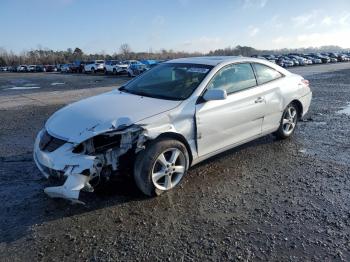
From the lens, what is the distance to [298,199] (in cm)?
411

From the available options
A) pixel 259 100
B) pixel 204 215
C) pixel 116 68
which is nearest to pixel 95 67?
pixel 116 68

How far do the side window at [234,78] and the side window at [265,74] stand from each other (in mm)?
151

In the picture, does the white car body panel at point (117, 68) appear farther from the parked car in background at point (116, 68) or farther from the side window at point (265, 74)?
the side window at point (265, 74)

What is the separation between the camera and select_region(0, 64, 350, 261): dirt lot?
10.2 ft

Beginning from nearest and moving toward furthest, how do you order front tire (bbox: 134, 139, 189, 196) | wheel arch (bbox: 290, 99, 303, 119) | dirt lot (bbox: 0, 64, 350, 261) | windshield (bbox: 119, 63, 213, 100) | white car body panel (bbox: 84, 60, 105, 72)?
dirt lot (bbox: 0, 64, 350, 261) → front tire (bbox: 134, 139, 189, 196) → windshield (bbox: 119, 63, 213, 100) → wheel arch (bbox: 290, 99, 303, 119) → white car body panel (bbox: 84, 60, 105, 72)

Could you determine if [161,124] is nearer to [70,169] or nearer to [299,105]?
[70,169]

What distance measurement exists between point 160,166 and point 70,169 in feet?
3.54

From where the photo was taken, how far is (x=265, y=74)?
5762mm

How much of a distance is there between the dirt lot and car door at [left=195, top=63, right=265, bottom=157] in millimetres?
483

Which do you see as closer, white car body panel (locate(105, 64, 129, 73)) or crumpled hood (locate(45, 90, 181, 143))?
crumpled hood (locate(45, 90, 181, 143))

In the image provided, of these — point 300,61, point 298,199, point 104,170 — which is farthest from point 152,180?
point 300,61

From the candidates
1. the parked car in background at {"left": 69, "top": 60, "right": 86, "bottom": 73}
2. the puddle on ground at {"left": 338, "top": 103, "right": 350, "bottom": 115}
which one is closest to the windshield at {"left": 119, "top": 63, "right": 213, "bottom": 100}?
the puddle on ground at {"left": 338, "top": 103, "right": 350, "bottom": 115}

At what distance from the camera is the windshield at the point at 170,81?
185 inches

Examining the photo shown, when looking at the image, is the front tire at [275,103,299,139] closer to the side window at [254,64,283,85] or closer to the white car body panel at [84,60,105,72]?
the side window at [254,64,283,85]
